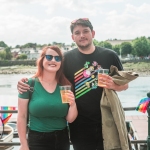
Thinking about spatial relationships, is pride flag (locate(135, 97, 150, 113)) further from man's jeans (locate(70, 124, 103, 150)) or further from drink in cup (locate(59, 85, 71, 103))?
drink in cup (locate(59, 85, 71, 103))

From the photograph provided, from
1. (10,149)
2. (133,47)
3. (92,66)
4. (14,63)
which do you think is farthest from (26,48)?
(92,66)

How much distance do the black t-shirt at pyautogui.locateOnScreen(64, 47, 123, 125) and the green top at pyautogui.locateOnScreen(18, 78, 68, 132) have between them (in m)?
0.23

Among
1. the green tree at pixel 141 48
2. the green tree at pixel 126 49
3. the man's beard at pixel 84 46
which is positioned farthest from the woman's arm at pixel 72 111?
the green tree at pixel 126 49

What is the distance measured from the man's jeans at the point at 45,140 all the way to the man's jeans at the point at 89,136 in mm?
227

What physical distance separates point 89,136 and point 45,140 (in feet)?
1.34

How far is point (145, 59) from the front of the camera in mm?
77812

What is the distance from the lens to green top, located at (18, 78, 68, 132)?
7.34 ft

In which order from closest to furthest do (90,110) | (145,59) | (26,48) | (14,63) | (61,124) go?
(61,124)
(90,110)
(145,59)
(14,63)
(26,48)

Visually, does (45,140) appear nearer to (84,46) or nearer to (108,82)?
(108,82)

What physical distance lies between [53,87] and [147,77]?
70.9 meters

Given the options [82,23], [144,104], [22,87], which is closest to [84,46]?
[82,23]

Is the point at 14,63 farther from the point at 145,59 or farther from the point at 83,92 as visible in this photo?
the point at 83,92

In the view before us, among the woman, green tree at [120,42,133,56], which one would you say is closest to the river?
green tree at [120,42,133,56]

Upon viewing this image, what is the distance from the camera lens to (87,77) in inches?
99.3
